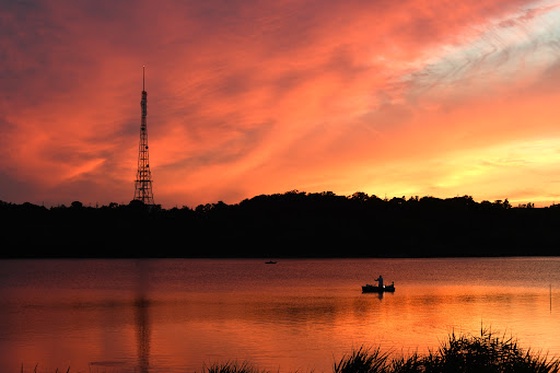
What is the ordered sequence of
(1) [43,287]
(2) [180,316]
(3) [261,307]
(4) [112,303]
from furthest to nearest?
(1) [43,287]
(4) [112,303]
(3) [261,307]
(2) [180,316]

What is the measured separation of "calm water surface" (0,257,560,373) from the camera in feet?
128

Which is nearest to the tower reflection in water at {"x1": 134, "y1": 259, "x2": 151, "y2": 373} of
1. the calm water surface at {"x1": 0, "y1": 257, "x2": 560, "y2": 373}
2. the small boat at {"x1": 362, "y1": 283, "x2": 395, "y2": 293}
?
the calm water surface at {"x1": 0, "y1": 257, "x2": 560, "y2": 373}

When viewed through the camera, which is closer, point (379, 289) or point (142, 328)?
point (142, 328)

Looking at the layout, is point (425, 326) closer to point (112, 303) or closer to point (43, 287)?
point (112, 303)

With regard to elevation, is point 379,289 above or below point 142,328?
above

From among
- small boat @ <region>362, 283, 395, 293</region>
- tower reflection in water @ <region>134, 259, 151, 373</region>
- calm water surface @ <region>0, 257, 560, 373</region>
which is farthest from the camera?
small boat @ <region>362, 283, 395, 293</region>

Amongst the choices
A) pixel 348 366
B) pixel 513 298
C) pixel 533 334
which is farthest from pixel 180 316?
pixel 348 366

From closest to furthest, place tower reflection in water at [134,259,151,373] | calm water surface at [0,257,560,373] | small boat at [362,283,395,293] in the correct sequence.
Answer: tower reflection in water at [134,259,151,373], calm water surface at [0,257,560,373], small boat at [362,283,395,293]

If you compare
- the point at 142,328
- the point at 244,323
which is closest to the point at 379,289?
the point at 244,323

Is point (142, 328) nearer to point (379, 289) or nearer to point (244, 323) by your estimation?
point (244, 323)

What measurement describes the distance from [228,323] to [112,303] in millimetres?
23945

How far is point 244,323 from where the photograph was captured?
176ft

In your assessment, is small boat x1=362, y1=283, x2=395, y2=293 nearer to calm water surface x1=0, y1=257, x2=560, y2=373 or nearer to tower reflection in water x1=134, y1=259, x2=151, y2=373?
calm water surface x1=0, y1=257, x2=560, y2=373

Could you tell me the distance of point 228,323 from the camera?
2119 inches
